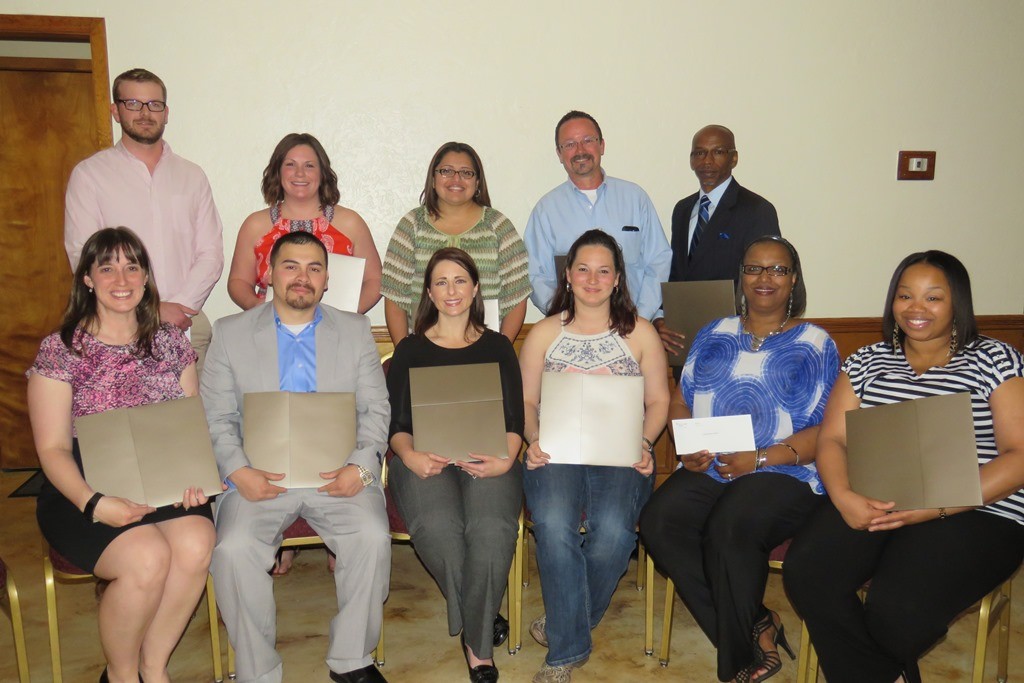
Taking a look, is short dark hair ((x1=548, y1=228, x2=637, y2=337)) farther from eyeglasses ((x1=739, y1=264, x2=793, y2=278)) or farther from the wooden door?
the wooden door

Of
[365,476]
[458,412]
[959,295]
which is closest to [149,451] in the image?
[365,476]

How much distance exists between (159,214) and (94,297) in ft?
3.62

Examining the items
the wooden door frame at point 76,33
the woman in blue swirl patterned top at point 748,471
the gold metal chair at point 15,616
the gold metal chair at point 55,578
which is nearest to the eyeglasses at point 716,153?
the woman in blue swirl patterned top at point 748,471

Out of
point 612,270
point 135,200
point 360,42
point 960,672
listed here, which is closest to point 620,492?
point 612,270

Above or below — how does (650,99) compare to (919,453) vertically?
above

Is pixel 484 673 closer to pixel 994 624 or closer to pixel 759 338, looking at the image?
pixel 759 338

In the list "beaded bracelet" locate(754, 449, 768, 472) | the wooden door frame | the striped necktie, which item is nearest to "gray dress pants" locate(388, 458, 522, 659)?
"beaded bracelet" locate(754, 449, 768, 472)

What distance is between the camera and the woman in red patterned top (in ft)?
12.0

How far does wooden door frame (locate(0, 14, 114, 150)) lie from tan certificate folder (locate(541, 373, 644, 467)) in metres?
2.97

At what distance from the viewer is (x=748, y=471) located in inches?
111

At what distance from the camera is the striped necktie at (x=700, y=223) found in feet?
13.1

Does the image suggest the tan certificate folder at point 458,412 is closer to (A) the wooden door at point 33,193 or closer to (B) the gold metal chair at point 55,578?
(B) the gold metal chair at point 55,578

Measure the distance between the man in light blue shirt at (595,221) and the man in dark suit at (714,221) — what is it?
0.16m

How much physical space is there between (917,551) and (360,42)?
Result: 3.59 m
